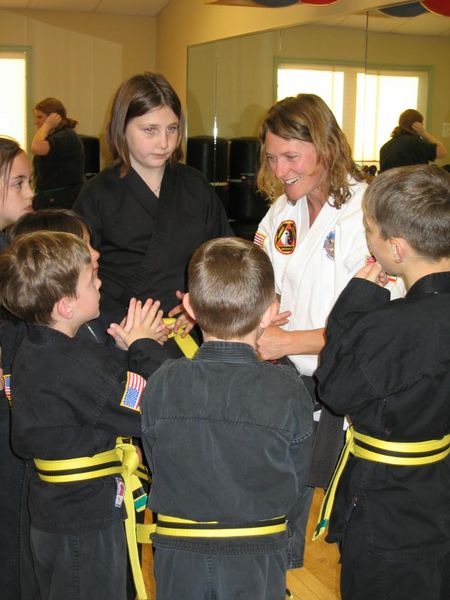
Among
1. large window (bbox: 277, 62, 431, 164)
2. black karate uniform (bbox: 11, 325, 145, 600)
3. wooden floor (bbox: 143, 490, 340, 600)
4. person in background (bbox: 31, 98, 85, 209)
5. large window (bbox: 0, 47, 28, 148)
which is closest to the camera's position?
black karate uniform (bbox: 11, 325, 145, 600)

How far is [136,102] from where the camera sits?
2008 millimetres

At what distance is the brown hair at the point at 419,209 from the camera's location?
1.52 meters

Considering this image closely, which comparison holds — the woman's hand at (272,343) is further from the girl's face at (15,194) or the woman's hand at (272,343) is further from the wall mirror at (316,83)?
the wall mirror at (316,83)

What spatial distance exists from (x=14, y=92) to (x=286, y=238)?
24.7 ft

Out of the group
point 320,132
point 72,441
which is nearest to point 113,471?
point 72,441

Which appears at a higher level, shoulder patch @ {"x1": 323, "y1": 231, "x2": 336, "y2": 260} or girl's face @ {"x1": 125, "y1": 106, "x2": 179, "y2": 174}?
girl's face @ {"x1": 125, "y1": 106, "x2": 179, "y2": 174}

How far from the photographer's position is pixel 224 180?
6227 millimetres

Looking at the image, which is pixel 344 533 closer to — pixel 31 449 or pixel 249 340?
pixel 249 340

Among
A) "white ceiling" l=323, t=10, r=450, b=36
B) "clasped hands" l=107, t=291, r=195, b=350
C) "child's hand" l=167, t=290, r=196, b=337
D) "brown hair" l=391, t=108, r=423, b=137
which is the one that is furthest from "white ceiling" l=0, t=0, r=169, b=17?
"clasped hands" l=107, t=291, r=195, b=350

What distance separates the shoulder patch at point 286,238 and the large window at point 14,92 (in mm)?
7220

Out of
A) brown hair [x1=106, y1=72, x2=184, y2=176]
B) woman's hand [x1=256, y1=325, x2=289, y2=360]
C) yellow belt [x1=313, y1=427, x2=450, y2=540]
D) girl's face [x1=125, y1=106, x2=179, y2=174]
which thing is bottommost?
yellow belt [x1=313, y1=427, x2=450, y2=540]

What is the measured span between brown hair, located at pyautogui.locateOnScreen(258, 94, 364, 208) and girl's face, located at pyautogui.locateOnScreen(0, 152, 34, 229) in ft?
2.38

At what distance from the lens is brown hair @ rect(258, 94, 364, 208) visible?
1.90 metres

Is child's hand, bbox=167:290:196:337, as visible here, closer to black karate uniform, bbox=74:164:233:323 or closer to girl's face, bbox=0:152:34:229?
black karate uniform, bbox=74:164:233:323
